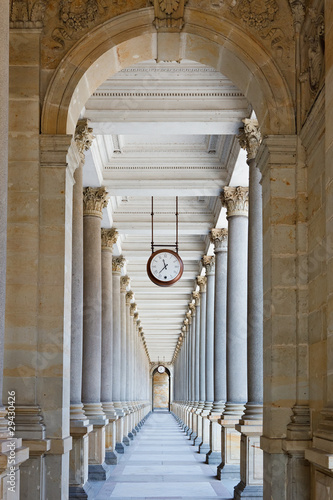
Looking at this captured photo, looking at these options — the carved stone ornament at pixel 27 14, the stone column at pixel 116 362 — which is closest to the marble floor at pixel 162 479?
the stone column at pixel 116 362

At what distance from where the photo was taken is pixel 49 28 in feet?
35.6

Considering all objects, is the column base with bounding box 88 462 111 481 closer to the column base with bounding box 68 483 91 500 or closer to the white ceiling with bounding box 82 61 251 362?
the column base with bounding box 68 483 91 500

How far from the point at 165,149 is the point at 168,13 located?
424 inches

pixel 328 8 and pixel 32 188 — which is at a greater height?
pixel 328 8

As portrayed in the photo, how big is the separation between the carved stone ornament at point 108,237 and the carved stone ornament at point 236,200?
5.98m

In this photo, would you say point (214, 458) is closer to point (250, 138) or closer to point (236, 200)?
point (236, 200)

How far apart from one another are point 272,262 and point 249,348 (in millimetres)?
5134

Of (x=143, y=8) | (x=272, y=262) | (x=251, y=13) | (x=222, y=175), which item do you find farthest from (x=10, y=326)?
(x=222, y=175)

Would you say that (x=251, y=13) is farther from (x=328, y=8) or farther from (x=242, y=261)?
(x=242, y=261)

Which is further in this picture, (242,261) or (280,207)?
(242,261)

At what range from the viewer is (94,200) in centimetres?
2133

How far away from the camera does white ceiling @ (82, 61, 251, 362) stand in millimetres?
16859

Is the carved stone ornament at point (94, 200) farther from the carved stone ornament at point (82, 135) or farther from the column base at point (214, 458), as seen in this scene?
the column base at point (214, 458)

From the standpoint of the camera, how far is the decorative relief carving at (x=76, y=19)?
1084 cm
